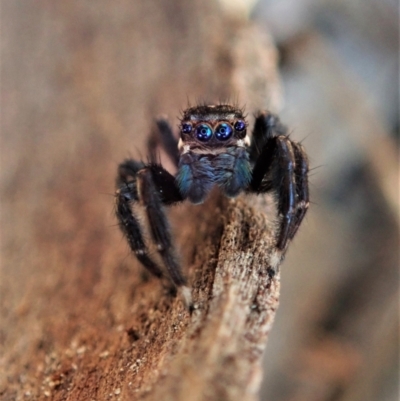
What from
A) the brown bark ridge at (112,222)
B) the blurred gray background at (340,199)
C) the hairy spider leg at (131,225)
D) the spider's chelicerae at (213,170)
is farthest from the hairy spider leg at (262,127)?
the blurred gray background at (340,199)

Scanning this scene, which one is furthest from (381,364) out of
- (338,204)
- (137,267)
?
(137,267)

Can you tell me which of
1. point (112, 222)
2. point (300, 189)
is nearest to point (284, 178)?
point (300, 189)

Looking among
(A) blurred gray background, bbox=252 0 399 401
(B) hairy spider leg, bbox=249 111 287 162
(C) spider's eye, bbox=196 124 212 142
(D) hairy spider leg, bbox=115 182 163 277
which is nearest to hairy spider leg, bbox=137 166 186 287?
(D) hairy spider leg, bbox=115 182 163 277

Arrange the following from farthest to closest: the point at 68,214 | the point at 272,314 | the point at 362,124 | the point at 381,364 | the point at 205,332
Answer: the point at 362,124, the point at 381,364, the point at 68,214, the point at 272,314, the point at 205,332

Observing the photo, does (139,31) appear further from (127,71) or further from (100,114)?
(100,114)

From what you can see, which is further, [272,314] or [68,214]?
[68,214]

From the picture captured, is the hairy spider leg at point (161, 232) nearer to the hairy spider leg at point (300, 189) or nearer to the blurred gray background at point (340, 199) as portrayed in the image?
the hairy spider leg at point (300, 189)

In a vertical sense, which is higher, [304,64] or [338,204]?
[304,64]
